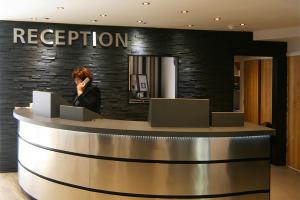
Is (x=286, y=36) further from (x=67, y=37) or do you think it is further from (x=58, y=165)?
(x=58, y=165)

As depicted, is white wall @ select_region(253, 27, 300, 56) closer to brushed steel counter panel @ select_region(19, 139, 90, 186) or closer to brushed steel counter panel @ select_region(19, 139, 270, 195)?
brushed steel counter panel @ select_region(19, 139, 270, 195)

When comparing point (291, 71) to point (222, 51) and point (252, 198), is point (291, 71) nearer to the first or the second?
point (222, 51)

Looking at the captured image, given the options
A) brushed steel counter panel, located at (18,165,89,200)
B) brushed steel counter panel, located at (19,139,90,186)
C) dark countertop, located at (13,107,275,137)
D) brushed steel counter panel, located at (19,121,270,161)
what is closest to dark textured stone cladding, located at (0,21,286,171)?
brushed steel counter panel, located at (18,165,89,200)

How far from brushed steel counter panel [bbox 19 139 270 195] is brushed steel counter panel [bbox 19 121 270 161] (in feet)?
0.27

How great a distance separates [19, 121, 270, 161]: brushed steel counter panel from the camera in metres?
4.02

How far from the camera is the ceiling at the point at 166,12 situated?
532 cm

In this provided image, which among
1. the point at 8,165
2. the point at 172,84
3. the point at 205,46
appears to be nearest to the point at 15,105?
the point at 8,165

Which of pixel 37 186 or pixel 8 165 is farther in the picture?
pixel 8 165

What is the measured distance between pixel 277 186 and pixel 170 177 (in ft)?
10.6

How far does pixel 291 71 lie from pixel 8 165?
5.70 meters

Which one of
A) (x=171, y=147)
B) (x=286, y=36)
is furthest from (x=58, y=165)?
(x=286, y=36)

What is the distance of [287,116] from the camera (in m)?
8.20

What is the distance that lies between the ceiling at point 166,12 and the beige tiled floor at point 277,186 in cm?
265

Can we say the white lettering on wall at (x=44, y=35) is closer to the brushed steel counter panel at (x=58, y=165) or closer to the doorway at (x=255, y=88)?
the brushed steel counter panel at (x=58, y=165)
